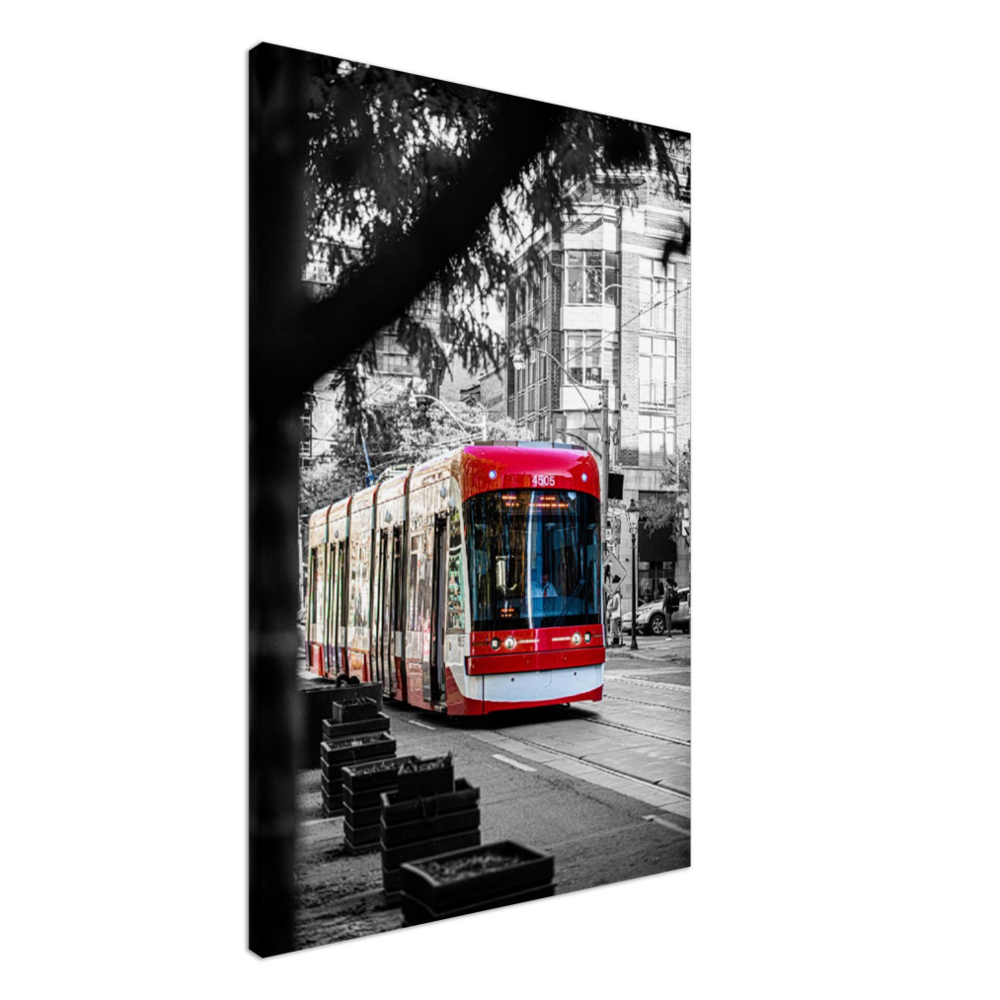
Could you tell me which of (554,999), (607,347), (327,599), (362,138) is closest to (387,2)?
(362,138)

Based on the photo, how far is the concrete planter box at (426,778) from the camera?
3537mm

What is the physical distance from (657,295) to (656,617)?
1.23 meters

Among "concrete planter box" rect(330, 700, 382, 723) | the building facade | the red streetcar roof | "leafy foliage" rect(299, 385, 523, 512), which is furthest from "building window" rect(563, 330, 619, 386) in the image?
"concrete planter box" rect(330, 700, 382, 723)

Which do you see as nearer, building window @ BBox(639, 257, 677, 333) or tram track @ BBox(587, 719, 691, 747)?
tram track @ BBox(587, 719, 691, 747)

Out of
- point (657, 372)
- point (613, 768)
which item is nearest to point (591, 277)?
point (657, 372)

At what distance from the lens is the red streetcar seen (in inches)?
141

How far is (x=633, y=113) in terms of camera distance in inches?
159

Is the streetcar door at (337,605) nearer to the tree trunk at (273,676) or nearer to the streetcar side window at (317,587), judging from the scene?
the streetcar side window at (317,587)

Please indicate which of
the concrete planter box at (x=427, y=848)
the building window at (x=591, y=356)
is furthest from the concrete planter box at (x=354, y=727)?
the building window at (x=591, y=356)

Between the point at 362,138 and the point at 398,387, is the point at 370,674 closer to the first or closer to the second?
the point at 398,387

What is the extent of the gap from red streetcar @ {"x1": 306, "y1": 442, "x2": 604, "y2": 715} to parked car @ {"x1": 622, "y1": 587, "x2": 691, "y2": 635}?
13cm

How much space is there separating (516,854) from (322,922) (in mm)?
709

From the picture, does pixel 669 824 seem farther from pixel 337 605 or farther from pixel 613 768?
pixel 337 605

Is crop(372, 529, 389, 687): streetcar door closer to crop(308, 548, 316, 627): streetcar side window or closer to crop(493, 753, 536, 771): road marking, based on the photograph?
crop(308, 548, 316, 627): streetcar side window
